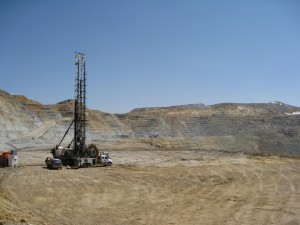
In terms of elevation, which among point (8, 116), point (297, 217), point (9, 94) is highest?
point (9, 94)

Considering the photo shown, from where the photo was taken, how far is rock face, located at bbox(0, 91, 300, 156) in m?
56.5

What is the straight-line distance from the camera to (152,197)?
18.0 m

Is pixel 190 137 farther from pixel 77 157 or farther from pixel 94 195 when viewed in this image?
pixel 94 195

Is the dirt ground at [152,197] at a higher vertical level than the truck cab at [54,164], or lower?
lower

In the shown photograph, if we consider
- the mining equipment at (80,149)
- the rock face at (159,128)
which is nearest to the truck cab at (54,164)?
the mining equipment at (80,149)

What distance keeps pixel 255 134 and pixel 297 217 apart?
55791mm

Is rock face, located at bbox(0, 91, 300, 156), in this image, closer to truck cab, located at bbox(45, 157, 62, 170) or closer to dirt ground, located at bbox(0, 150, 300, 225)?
truck cab, located at bbox(45, 157, 62, 170)

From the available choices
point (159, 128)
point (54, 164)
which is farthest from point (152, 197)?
point (159, 128)

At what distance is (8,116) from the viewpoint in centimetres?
5612

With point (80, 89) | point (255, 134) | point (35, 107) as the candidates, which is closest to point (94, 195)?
point (80, 89)

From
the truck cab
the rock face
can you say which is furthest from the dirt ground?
the rock face

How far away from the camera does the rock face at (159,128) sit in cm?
5653

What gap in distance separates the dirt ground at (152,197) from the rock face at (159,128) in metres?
28.4

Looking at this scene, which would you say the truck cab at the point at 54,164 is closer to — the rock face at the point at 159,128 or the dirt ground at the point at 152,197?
the dirt ground at the point at 152,197
